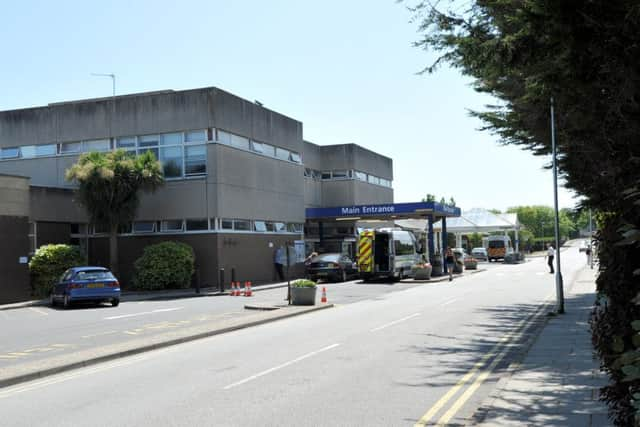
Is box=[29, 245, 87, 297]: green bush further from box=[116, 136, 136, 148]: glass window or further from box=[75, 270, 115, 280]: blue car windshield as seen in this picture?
box=[116, 136, 136, 148]: glass window

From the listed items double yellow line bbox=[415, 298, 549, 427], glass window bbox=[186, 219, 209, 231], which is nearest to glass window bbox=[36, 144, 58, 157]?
glass window bbox=[186, 219, 209, 231]

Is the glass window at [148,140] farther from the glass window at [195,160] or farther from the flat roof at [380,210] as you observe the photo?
the flat roof at [380,210]

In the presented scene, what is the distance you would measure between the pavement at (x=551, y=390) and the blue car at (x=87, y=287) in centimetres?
1575

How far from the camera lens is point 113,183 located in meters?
29.9

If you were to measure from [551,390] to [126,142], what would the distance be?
2962 centimetres

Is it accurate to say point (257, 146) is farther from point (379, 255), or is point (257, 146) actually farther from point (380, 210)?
point (380, 210)

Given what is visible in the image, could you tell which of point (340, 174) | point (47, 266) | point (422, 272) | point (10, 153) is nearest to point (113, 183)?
point (47, 266)

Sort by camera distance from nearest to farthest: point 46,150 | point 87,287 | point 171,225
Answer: point 87,287
point 171,225
point 46,150

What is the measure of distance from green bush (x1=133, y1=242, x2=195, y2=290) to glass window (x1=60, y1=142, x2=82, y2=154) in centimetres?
798

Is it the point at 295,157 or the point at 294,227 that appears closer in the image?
the point at 295,157

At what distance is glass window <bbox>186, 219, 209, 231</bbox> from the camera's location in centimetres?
3291

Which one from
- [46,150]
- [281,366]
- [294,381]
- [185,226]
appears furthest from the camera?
[46,150]

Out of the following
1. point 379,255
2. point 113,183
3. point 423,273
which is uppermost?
point 113,183

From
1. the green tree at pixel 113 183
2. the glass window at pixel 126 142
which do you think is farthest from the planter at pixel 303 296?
the glass window at pixel 126 142
